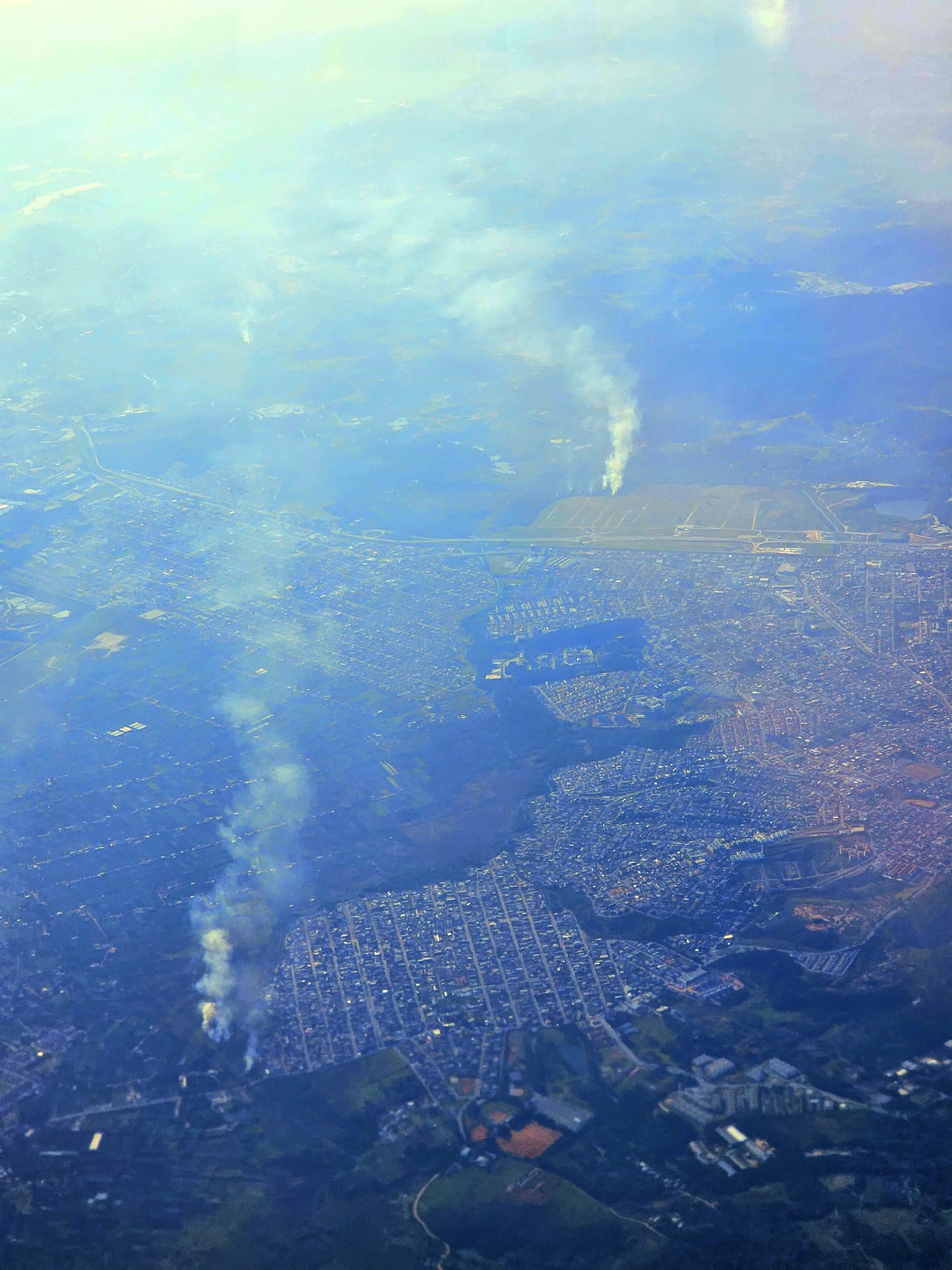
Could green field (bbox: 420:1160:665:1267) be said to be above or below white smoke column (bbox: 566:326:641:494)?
above

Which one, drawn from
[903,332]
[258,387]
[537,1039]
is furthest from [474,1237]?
[903,332]

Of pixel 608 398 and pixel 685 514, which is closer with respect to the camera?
pixel 685 514

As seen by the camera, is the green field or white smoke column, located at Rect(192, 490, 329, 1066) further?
white smoke column, located at Rect(192, 490, 329, 1066)

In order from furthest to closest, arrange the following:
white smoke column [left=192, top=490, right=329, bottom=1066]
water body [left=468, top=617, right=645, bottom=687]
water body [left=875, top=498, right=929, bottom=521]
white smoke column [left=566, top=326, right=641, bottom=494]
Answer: white smoke column [left=566, top=326, right=641, bottom=494] < water body [left=875, top=498, right=929, bottom=521] < water body [left=468, top=617, right=645, bottom=687] < white smoke column [left=192, top=490, right=329, bottom=1066]

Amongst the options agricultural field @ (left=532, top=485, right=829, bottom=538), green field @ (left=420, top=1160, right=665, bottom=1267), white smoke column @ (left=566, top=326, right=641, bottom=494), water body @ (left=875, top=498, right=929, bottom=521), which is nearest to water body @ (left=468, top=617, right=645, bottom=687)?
agricultural field @ (left=532, top=485, right=829, bottom=538)

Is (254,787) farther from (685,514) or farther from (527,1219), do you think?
(685,514)

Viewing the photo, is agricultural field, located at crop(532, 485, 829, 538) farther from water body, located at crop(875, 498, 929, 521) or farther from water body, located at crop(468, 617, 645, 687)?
water body, located at crop(468, 617, 645, 687)

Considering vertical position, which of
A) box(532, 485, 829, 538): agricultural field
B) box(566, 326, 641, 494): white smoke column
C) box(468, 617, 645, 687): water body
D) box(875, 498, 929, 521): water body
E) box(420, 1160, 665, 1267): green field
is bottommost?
box(566, 326, 641, 494): white smoke column

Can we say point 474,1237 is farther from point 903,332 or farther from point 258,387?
point 903,332

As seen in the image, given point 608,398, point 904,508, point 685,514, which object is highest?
point 904,508

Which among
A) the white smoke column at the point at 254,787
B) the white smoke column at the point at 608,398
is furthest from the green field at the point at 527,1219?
the white smoke column at the point at 608,398

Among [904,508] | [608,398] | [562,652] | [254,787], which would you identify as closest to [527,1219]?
[254,787]
